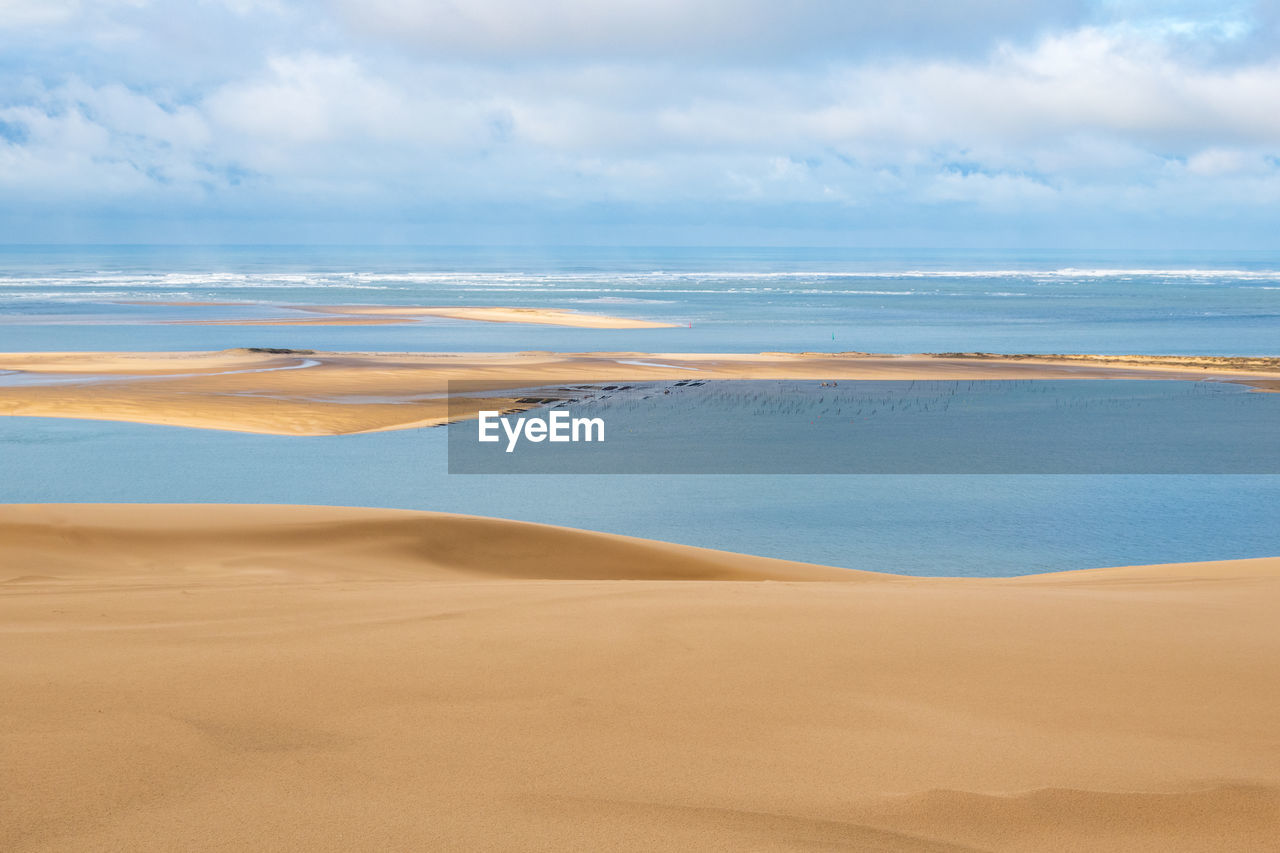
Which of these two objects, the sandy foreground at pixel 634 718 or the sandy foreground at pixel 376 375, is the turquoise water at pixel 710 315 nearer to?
the sandy foreground at pixel 376 375

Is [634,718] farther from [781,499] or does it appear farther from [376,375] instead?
A: [376,375]

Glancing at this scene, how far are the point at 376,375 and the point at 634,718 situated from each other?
28.1m

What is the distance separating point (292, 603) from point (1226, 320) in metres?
63.7

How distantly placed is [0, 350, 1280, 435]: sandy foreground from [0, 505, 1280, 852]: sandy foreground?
55.3 ft

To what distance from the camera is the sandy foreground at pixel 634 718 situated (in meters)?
→ 3.46

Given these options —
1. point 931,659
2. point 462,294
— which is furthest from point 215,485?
point 462,294

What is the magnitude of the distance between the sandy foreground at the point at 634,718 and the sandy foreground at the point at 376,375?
55.3ft

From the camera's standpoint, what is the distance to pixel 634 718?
4.44m

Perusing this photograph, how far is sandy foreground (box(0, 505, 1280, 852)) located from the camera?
3457 millimetres

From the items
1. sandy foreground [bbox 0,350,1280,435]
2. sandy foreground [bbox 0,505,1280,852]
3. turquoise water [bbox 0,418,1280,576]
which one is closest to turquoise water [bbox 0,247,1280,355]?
sandy foreground [bbox 0,350,1280,435]

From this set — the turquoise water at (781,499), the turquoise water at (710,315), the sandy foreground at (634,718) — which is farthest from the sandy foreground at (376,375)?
the sandy foreground at (634,718)

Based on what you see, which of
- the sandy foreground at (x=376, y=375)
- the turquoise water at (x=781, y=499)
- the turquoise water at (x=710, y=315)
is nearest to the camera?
the turquoise water at (x=781, y=499)

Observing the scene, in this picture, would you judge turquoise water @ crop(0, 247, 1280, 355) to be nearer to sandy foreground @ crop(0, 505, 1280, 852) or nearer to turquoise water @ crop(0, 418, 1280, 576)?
turquoise water @ crop(0, 418, 1280, 576)

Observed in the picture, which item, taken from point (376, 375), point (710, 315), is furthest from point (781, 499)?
point (710, 315)
